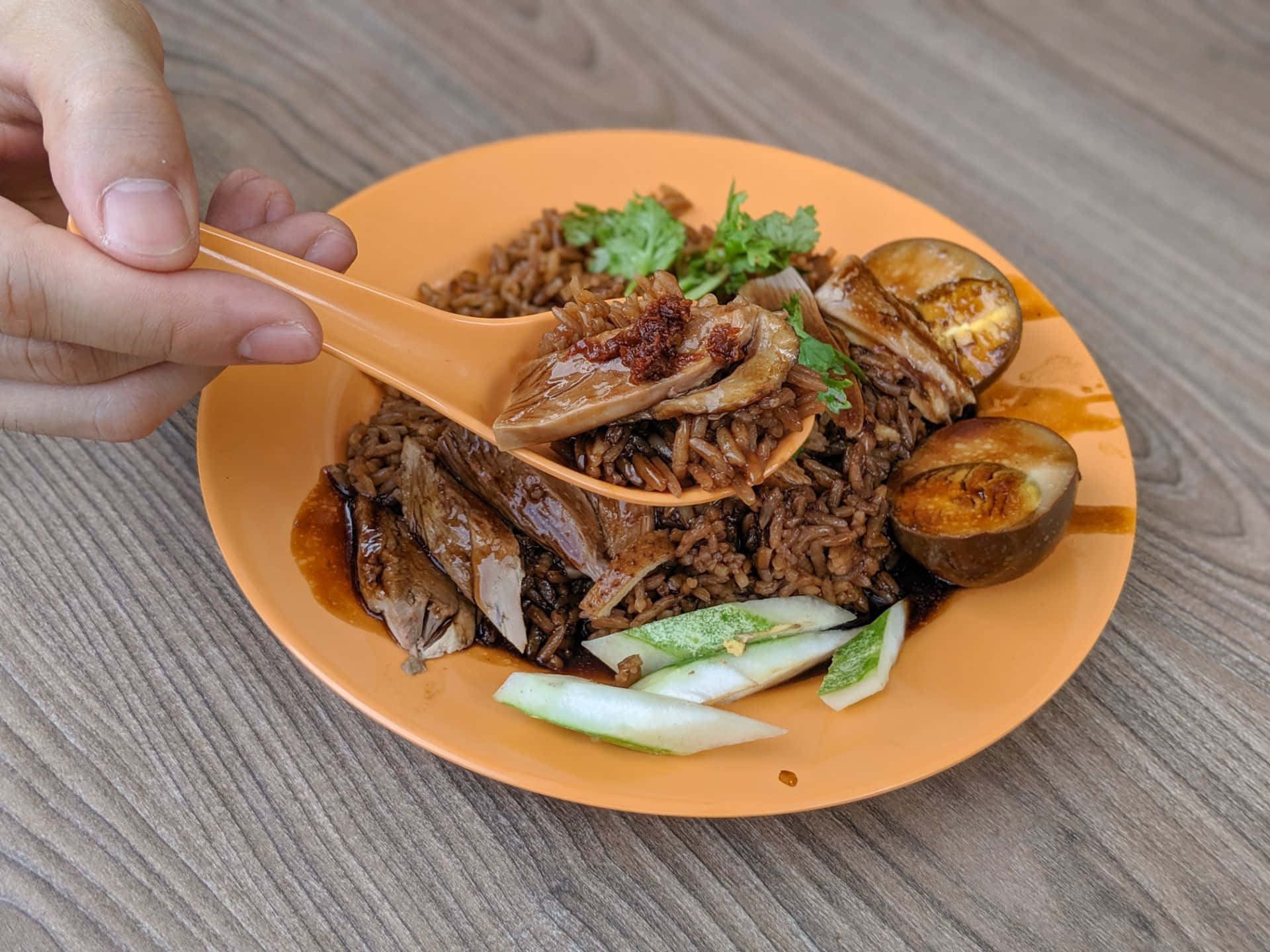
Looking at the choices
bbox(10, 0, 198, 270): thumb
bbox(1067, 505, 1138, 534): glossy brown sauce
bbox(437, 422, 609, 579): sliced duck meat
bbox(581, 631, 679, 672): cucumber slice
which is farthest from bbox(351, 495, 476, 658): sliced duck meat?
bbox(1067, 505, 1138, 534): glossy brown sauce

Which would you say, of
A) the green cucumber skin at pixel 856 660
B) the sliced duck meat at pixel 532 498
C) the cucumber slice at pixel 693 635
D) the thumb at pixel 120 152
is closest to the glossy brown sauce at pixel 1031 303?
the green cucumber skin at pixel 856 660

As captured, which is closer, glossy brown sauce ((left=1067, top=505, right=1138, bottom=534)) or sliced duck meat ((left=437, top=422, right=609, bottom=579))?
glossy brown sauce ((left=1067, top=505, right=1138, bottom=534))

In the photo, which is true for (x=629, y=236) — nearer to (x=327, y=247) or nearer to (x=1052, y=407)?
(x=327, y=247)

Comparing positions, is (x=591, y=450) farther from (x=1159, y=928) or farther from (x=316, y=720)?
(x=1159, y=928)

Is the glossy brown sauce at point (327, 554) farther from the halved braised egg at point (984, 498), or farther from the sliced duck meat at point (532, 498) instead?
the halved braised egg at point (984, 498)

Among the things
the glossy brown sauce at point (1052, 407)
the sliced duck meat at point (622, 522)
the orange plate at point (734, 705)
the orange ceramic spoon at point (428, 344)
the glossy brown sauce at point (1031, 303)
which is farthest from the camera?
the glossy brown sauce at point (1031, 303)

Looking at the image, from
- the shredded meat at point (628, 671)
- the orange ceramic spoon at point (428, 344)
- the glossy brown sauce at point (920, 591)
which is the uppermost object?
the orange ceramic spoon at point (428, 344)

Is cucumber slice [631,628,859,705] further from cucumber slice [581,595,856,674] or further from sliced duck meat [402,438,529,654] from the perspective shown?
sliced duck meat [402,438,529,654]

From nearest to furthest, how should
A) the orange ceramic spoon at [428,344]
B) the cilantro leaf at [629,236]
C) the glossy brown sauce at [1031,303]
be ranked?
the orange ceramic spoon at [428,344] → the glossy brown sauce at [1031,303] → the cilantro leaf at [629,236]
